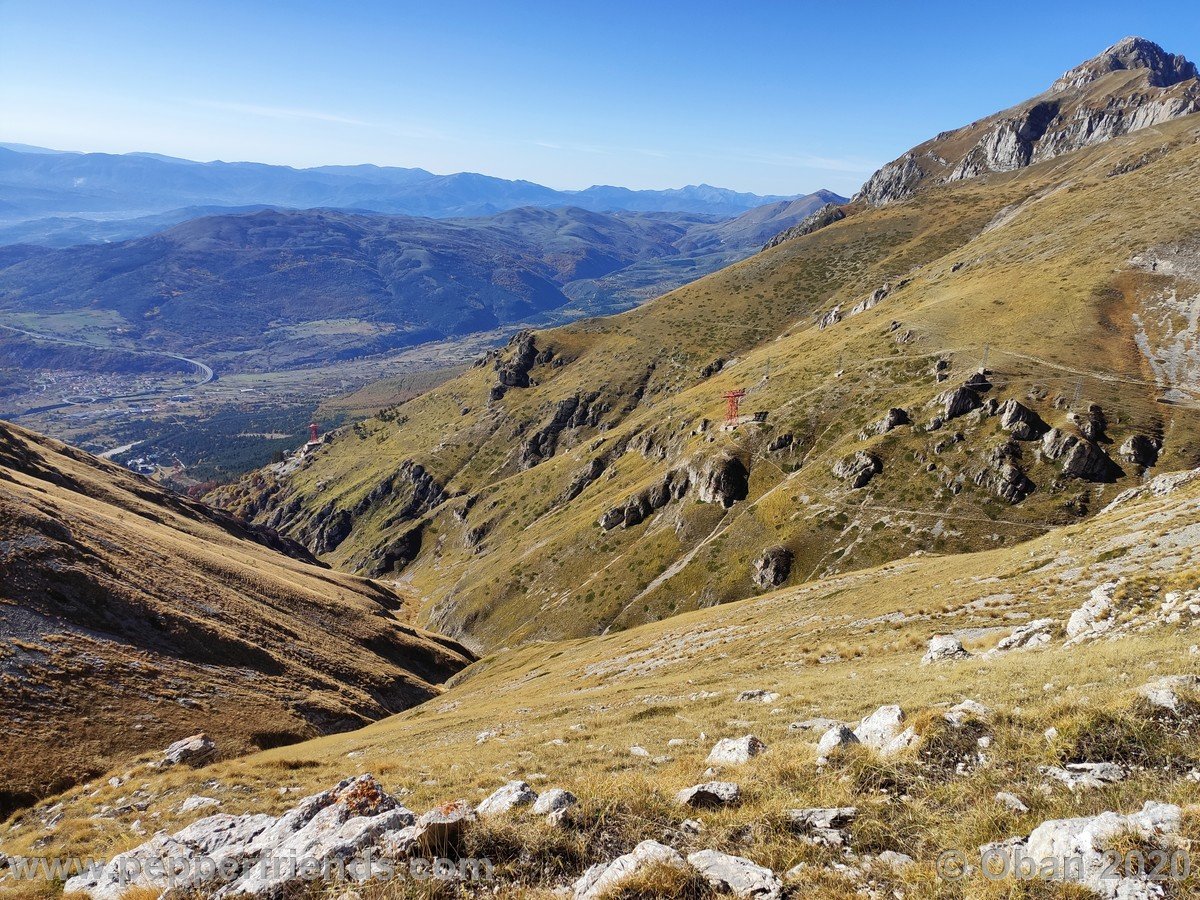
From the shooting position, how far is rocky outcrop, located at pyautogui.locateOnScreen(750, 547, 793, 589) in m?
81.1

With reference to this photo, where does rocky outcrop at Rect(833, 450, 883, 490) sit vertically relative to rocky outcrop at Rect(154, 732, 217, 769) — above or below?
above

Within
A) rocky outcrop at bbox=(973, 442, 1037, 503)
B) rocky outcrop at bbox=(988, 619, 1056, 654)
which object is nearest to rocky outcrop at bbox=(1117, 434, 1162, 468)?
rocky outcrop at bbox=(973, 442, 1037, 503)

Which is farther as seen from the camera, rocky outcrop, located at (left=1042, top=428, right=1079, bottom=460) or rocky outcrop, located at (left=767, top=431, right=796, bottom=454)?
rocky outcrop, located at (left=767, top=431, right=796, bottom=454)

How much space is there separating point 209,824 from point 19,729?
26664 millimetres

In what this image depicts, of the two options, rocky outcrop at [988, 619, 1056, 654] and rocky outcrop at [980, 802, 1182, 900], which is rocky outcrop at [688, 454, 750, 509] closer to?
rocky outcrop at [988, 619, 1056, 654]

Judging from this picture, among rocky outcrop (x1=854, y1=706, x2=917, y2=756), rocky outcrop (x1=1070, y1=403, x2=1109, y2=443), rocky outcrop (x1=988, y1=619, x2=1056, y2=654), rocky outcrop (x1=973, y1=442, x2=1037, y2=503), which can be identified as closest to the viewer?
rocky outcrop (x1=854, y1=706, x2=917, y2=756)

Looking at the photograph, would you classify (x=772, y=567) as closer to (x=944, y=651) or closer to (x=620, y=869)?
(x=944, y=651)

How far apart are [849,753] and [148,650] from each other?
48.6 metres

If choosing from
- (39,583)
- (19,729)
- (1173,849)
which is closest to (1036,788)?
(1173,849)

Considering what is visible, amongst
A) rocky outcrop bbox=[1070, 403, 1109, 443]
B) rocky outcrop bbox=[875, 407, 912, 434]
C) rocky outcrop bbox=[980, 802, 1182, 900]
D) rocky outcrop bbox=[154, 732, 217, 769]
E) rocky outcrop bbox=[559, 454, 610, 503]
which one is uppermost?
rocky outcrop bbox=[1070, 403, 1109, 443]

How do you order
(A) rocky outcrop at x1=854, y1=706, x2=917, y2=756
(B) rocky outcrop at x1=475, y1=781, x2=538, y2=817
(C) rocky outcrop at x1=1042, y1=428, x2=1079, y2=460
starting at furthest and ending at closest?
1. (C) rocky outcrop at x1=1042, y1=428, x2=1079, y2=460
2. (A) rocky outcrop at x1=854, y1=706, x2=917, y2=756
3. (B) rocky outcrop at x1=475, y1=781, x2=538, y2=817

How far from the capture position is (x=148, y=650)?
41.7 m

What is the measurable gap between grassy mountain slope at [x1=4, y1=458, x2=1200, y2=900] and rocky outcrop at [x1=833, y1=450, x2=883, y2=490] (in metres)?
36.8

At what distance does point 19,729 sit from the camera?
29703 mm
